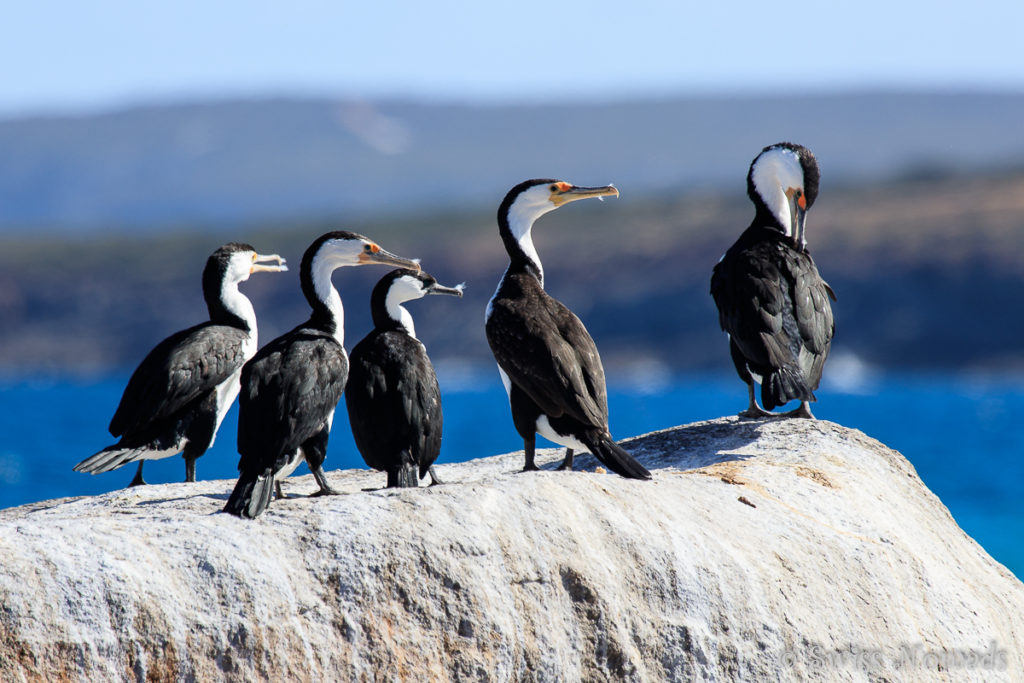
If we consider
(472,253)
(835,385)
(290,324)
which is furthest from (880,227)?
(290,324)

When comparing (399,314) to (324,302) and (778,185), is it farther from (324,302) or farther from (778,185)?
(778,185)

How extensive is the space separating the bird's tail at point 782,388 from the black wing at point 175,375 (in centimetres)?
350

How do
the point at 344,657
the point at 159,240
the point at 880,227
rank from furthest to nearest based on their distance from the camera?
the point at 159,240, the point at 880,227, the point at 344,657

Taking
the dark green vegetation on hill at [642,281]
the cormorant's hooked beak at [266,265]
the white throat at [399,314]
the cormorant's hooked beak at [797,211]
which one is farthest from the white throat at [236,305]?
the dark green vegetation on hill at [642,281]

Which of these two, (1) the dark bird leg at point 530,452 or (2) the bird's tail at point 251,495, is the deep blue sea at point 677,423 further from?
(2) the bird's tail at point 251,495

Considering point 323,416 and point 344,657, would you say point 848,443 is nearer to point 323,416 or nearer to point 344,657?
point 323,416

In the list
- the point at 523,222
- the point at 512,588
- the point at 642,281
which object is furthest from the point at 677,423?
the point at 512,588

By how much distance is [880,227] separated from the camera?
72.5 meters

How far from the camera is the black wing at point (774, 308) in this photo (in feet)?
29.8

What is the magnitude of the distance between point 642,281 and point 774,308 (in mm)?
63620

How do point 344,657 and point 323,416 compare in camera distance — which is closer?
point 344,657

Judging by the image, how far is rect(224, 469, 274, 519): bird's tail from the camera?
6.24 meters

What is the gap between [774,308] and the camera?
9297 mm

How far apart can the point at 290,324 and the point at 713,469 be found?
2563 inches
